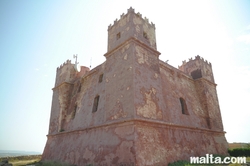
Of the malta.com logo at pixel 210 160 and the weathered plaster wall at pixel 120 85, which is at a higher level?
the weathered plaster wall at pixel 120 85

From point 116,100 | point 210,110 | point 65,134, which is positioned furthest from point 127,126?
point 210,110

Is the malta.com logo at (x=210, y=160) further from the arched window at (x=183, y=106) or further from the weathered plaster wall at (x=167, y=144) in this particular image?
the arched window at (x=183, y=106)

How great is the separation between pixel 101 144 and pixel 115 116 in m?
1.57

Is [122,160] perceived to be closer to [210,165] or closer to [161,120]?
[161,120]

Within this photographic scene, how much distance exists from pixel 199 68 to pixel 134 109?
9.57 m

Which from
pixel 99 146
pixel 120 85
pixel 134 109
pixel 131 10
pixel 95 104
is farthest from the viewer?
pixel 95 104

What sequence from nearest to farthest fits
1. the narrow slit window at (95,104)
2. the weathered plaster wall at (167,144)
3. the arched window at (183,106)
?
the weathered plaster wall at (167,144)
the narrow slit window at (95,104)
the arched window at (183,106)

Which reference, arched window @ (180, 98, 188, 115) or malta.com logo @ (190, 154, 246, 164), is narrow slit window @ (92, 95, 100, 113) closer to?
arched window @ (180, 98, 188, 115)

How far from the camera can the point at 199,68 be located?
15023 millimetres

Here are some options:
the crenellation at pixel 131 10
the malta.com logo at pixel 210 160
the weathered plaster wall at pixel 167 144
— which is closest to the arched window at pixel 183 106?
the weathered plaster wall at pixel 167 144

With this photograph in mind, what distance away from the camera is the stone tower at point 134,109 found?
8000 millimetres

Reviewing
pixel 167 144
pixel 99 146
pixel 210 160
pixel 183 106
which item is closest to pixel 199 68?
pixel 183 106

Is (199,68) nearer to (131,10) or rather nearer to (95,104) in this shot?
(131,10)

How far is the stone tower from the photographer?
8000 millimetres
